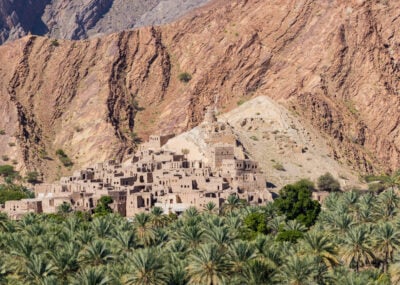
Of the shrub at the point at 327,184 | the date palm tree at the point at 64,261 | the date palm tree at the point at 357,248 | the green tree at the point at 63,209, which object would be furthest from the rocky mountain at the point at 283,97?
the date palm tree at the point at 64,261

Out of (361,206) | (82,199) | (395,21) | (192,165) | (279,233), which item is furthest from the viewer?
(395,21)

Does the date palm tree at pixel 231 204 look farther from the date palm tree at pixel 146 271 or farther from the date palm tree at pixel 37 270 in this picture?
the date palm tree at pixel 146 271

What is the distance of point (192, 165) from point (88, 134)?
57.0 meters

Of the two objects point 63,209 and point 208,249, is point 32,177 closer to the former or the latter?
point 63,209

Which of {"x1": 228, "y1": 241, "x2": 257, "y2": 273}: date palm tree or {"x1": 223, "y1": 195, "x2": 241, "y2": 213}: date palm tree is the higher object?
{"x1": 223, "y1": 195, "x2": 241, "y2": 213}: date palm tree

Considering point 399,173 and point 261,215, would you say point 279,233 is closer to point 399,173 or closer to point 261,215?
point 261,215

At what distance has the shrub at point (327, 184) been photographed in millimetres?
135500

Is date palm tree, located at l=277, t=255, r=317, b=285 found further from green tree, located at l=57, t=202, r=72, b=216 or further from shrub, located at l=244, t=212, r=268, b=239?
green tree, located at l=57, t=202, r=72, b=216

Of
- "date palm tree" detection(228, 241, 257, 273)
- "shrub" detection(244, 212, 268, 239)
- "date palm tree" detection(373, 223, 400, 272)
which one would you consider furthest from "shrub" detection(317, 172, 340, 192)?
"date palm tree" detection(228, 241, 257, 273)

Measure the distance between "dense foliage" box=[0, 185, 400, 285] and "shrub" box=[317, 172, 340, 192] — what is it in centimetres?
3955

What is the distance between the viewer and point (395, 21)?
195375 mm

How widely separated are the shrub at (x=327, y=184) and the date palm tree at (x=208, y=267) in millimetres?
70512

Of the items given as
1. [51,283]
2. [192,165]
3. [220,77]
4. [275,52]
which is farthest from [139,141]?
[51,283]

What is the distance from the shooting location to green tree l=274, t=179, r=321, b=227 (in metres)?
107
